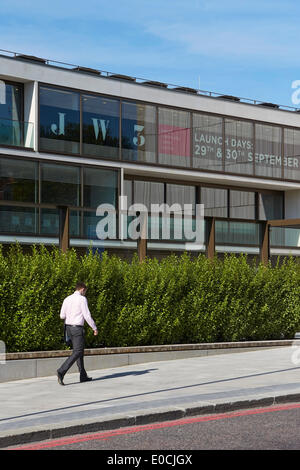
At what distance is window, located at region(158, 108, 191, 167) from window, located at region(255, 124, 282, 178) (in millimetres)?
4670

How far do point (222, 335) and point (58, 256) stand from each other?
470 cm

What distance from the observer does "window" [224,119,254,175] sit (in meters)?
38.5

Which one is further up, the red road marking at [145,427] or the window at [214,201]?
the window at [214,201]

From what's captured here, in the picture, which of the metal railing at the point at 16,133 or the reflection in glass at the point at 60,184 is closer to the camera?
the metal railing at the point at 16,133

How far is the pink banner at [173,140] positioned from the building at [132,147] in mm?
47

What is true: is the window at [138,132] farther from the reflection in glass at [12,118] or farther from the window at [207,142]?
the reflection in glass at [12,118]

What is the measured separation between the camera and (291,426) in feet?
29.6

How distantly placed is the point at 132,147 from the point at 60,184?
14.0 ft

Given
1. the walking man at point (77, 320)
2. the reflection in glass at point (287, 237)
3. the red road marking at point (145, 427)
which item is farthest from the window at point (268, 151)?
the red road marking at point (145, 427)

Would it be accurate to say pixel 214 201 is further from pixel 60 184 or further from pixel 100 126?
pixel 60 184

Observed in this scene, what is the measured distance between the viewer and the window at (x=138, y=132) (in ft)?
114

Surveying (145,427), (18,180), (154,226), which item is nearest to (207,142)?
(18,180)
